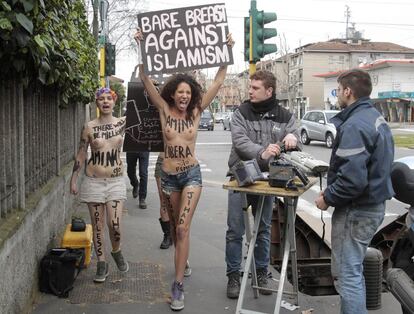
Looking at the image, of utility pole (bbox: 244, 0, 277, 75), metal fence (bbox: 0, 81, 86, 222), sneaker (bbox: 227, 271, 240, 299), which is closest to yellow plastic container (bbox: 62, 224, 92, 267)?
metal fence (bbox: 0, 81, 86, 222)

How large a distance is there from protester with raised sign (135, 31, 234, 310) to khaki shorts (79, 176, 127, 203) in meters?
0.65

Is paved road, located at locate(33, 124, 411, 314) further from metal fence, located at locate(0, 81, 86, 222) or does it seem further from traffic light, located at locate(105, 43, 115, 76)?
traffic light, located at locate(105, 43, 115, 76)

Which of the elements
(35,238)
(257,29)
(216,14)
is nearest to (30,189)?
(35,238)

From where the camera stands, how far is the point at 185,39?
5086 mm

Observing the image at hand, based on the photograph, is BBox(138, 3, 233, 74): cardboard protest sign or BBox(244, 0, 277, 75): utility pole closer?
BBox(138, 3, 233, 74): cardboard protest sign

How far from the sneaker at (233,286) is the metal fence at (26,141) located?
6.38 feet

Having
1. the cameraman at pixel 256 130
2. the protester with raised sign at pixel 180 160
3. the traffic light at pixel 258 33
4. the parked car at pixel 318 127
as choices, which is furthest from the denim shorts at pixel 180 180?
the parked car at pixel 318 127

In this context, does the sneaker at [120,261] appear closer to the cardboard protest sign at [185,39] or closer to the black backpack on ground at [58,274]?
the black backpack on ground at [58,274]

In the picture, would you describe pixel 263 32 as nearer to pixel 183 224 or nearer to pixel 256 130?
pixel 256 130

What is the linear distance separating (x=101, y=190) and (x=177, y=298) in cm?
133

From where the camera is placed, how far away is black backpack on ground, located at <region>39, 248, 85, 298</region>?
15.2ft

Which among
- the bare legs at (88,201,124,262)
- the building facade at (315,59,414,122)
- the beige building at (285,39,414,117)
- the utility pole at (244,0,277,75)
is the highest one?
the beige building at (285,39,414,117)

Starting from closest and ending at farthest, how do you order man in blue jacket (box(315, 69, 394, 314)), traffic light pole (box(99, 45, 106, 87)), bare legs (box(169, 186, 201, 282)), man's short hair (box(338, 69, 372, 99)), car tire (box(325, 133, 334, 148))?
man in blue jacket (box(315, 69, 394, 314))
man's short hair (box(338, 69, 372, 99))
bare legs (box(169, 186, 201, 282))
traffic light pole (box(99, 45, 106, 87))
car tire (box(325, 133, 334, 148))

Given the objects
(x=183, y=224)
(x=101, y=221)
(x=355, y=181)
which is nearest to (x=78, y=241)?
(x=101, y=221)
